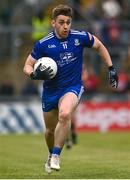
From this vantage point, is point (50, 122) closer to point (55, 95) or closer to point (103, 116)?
point (55, 95)

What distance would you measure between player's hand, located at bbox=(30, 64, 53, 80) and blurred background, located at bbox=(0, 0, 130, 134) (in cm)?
1491

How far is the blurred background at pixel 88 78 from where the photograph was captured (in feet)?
90.2

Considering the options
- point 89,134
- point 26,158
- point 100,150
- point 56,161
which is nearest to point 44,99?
point 56,161

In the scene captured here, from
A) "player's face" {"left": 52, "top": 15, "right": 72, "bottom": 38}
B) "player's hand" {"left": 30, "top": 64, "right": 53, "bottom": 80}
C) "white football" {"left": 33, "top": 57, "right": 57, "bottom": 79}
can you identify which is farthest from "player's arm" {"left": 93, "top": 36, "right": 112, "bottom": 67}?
"player's hand" {"left": 30, "top": 64, "right": 53, "bottom": 80}

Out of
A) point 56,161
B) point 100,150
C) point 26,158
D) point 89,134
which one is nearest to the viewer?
point 56,161

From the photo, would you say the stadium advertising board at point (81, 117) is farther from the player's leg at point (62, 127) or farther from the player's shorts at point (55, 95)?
the player's leg at point (62, 127)

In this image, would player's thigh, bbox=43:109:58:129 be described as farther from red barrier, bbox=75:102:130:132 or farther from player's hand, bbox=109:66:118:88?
red barrier, bbox=75:102:130:132

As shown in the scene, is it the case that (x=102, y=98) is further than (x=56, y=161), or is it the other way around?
(x=102, y=98)

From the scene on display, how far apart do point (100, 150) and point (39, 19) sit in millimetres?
9031

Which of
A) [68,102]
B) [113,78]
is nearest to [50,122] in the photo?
[68,102]

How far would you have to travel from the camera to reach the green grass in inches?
494

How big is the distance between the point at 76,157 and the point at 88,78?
10414 mm

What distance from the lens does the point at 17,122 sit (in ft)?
90.4

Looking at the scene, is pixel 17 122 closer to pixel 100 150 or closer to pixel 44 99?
pixel 100 150
